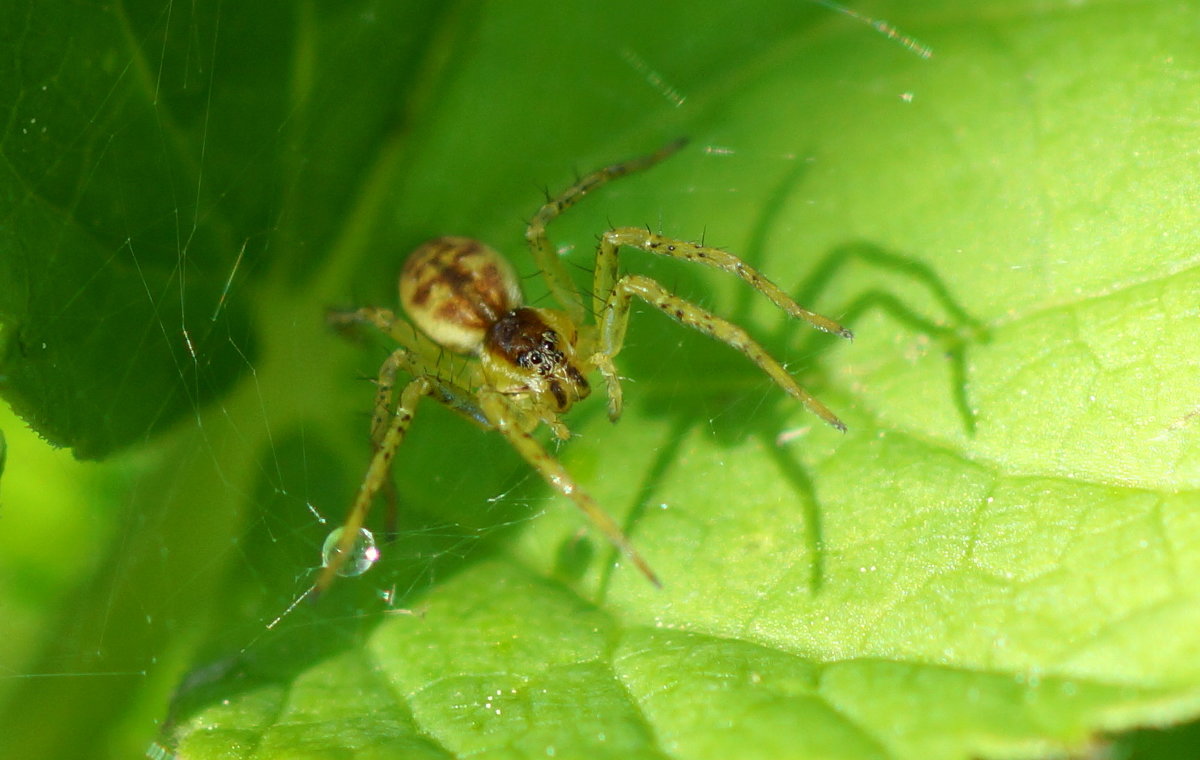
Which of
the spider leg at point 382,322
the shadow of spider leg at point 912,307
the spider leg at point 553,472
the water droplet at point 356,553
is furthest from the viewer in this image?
the spider leg at point 382,322

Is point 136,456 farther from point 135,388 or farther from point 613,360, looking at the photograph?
point 613,360

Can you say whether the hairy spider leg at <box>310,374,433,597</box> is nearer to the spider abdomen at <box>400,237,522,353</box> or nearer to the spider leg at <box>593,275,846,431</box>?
the spider abdomen at <box>400,237,522,353</box>

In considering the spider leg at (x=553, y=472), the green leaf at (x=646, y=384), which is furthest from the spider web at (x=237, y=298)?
the spider leg at (x=553, y=472)

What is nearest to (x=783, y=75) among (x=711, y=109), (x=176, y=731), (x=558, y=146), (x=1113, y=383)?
(x=711, y=109)

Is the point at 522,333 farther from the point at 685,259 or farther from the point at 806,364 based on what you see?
the point at 806,364

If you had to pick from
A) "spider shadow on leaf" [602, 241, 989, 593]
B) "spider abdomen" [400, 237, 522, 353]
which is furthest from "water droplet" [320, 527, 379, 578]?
"spider abdomen" [400, 237, 522, 353]

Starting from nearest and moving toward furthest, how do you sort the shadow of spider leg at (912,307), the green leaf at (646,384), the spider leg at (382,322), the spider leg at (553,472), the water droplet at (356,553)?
the green leaf at (646,384)
the spider leg at (553,472)
the shadow of spider leg at (912,307)
the water droplet at (356,553)
the spider leg at (382,322)

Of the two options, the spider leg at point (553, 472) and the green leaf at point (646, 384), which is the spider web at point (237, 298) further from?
the spider leg at point (553, 472)

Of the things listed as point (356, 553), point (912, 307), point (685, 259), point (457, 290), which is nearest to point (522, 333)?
point (457, 290)
